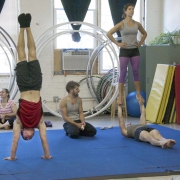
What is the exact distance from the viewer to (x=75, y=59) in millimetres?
9531

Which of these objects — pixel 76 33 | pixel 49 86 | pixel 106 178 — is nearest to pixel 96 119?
pixel 49 86

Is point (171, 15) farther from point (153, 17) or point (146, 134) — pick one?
point (146, 134)

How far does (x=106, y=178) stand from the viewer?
4.53 meters

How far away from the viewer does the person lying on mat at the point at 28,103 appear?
17.0 feet

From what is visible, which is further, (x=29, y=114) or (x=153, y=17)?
(x=153, y=17)

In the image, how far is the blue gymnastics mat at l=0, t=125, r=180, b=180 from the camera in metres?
4.66

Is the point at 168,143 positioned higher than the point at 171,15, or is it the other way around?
the point at 171,15

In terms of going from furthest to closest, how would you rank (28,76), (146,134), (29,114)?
(146,134) < (28,76) < (29,114)

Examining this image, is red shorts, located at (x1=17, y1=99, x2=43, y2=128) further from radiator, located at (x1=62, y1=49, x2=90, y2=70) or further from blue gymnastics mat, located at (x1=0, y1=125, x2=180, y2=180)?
radiator, located at (x1=62, y1=49, x2=90, y2=70)

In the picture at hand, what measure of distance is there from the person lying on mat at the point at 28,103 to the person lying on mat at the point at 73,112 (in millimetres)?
1505

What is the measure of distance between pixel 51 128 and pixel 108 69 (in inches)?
99.5

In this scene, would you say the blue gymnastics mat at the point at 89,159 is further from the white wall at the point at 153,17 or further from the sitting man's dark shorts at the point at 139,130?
the white wall at the point at 153,17

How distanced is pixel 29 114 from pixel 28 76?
1.49 feet

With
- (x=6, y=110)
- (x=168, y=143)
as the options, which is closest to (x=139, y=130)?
(x=168, y=143)
